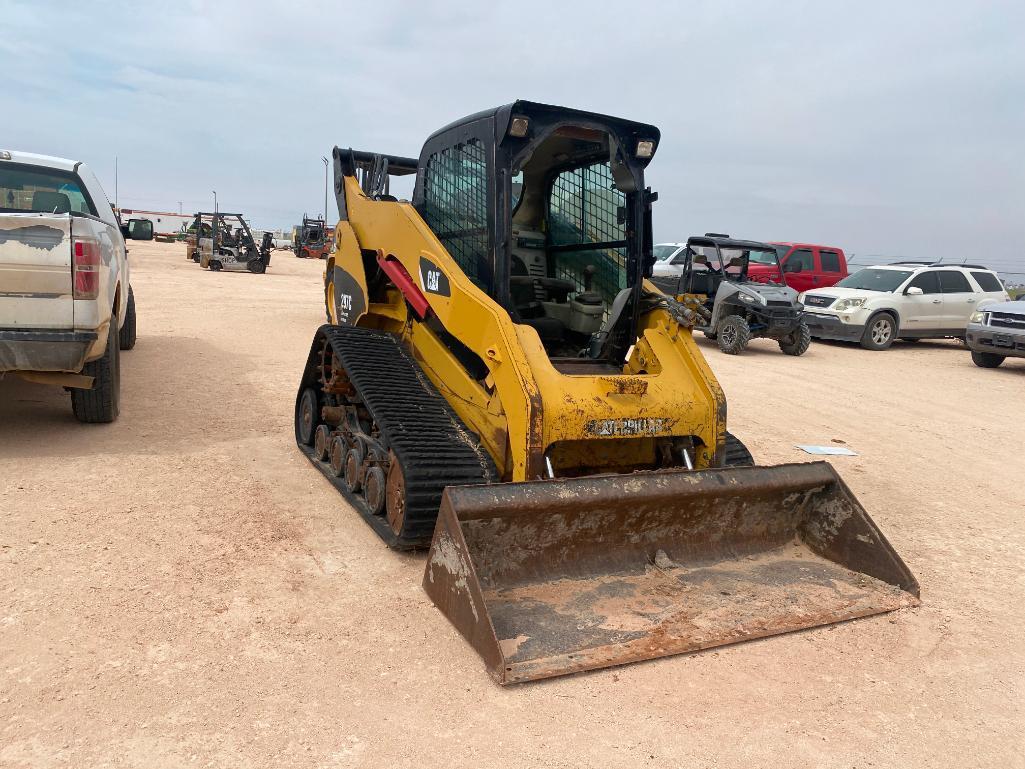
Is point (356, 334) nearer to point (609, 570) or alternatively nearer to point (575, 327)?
point (575, 327)

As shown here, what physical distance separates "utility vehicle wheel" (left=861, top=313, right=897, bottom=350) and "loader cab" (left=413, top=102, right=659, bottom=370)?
38.0 ft

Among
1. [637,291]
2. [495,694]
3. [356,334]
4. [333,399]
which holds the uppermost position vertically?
[637,291]

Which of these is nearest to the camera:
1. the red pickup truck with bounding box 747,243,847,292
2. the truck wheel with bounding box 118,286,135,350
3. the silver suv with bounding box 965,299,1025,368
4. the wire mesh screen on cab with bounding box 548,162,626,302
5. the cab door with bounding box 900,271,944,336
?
the wire mesh screen on cab with bounding box 548,162,626,302

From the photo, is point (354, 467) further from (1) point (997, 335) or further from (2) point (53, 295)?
(1) point (997, 335)

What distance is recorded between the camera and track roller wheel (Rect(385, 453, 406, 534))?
3949 millimetres

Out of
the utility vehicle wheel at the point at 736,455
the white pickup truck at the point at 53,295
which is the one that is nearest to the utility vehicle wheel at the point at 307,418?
the white pickup truck at the point at 53,295

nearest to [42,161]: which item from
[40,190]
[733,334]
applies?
[40,190]

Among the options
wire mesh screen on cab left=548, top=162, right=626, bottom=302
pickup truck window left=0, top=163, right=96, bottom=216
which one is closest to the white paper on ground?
wire mesh screen on cab left=548, top=162, right=626, bottom=302

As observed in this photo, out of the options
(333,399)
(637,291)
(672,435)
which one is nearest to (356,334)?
(333,399)

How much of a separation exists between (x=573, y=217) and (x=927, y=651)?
340 cm

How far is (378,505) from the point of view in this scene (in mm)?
4270

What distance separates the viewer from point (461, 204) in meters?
4.93

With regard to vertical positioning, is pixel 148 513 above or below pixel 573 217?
below

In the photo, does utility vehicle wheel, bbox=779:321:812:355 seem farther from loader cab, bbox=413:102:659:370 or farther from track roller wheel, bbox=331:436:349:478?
track roller wheel, bbox=331:436:349:478
